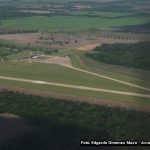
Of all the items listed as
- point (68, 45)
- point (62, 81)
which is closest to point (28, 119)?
point (62, 81)

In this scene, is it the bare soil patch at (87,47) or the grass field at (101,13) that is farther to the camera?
the grass field at (101,13)

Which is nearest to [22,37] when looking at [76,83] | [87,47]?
[87,47]

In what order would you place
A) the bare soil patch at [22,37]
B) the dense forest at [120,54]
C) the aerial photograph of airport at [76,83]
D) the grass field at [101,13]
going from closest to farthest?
the aerial photograph of airport at [76,83] → the dense forest at [120,54] → the bare soil patch at [22,37] → the grass field at [101,13]

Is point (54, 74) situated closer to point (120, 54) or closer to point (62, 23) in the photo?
point (120, 54)

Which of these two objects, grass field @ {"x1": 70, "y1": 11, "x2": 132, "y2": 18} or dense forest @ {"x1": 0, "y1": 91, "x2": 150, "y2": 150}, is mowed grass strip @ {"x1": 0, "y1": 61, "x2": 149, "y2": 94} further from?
grass field @ {"x1": 70, "y1": 11, "x2": 132, "y2": 18}

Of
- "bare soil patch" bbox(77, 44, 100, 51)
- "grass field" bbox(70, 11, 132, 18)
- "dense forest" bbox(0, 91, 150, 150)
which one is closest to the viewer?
"dense forest" bbox(0, 91, 150, 150)

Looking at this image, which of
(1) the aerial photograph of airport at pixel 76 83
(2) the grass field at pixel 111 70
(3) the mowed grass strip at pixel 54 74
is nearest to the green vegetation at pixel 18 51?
(1) the aerial photograph of airport at pixel 76 83

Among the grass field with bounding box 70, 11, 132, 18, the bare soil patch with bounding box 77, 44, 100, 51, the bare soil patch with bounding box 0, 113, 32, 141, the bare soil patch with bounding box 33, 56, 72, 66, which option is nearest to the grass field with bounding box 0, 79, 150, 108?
the bare soil patch with bounding box 0, 113, 32, 141

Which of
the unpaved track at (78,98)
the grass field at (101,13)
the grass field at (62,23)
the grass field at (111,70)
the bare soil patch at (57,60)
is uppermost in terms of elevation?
the grass field at (101,13)

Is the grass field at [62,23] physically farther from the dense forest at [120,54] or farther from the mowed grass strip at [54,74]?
the mowed grass strip at [54,74]
